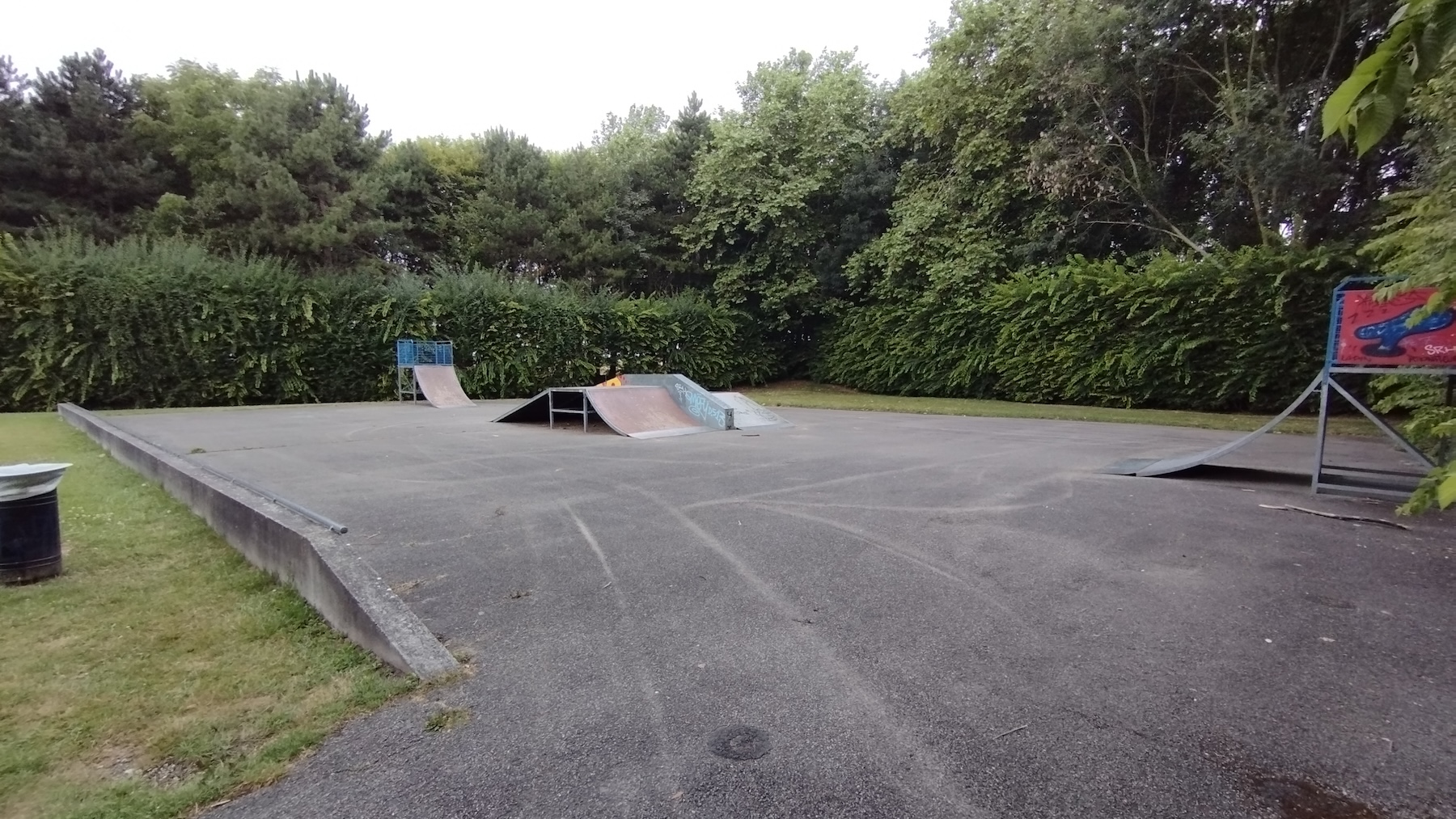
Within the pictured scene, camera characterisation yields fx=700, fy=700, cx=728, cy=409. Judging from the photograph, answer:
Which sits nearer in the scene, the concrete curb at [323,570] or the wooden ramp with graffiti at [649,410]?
the concrete curb at [323,570]

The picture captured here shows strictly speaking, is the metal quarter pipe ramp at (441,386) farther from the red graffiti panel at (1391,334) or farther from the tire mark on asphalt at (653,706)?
the red graffiti panel at (1391,334)

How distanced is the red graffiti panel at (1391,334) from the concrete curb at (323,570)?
6767 millimetres

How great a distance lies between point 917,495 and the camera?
19.7 feet

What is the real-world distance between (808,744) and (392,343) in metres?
19.0

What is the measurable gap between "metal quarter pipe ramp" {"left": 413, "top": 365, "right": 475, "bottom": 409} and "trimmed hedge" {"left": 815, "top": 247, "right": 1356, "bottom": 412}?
12525 millimetres

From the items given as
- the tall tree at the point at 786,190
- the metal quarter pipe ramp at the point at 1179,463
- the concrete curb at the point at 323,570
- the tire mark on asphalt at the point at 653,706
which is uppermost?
the tall tree at the point at 786,190

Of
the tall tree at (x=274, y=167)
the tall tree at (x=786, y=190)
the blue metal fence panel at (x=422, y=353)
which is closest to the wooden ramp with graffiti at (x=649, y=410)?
the blue metal fence panel at (x=422, y=353)

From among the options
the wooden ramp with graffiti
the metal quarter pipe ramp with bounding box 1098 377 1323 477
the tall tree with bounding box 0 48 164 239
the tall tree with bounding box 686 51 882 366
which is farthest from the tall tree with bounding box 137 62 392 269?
the metal quarter pipe ramp with bounding box 1098 377 1323 477

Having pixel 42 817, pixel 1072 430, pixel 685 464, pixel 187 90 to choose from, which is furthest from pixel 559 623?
pixel 187 90

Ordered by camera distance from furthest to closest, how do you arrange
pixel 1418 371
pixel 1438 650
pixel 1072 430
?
1. pixel 1072 430
2. pixel 1418 371
3. pixel 1438 650

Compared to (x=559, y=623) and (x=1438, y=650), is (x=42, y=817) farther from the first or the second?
(x=1438, y=650)

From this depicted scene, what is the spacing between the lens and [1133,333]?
622 inches

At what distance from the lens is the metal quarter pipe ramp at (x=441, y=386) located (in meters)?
16.5

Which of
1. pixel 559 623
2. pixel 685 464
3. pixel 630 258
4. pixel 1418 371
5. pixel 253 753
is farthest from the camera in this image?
pixel 630 258
